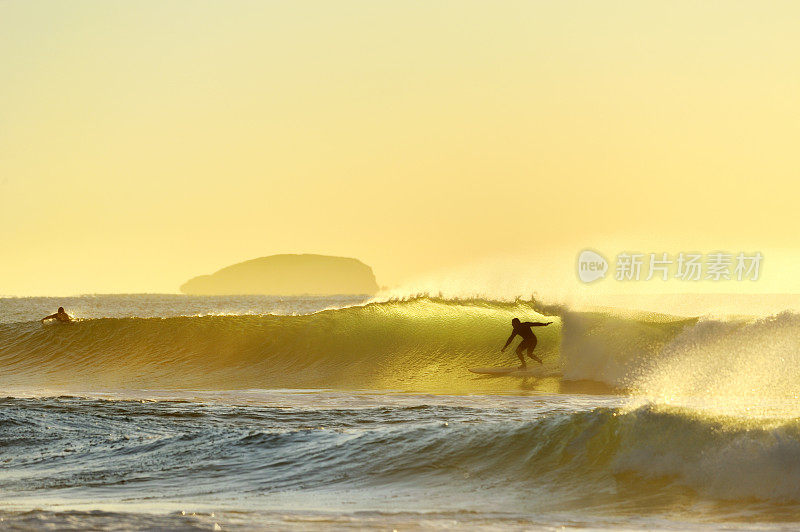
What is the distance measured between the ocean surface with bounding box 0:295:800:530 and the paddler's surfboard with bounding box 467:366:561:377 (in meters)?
0.10

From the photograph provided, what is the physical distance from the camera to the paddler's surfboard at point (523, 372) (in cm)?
2030

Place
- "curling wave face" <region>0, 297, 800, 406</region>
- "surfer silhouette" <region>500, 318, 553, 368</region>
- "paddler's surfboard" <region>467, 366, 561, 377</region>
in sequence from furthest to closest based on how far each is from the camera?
"surfer silhouette" <region>500, 318, 553, 368</region>
"paddler's surfboard" <region>467, 366, 561, 377</region>
"curling wave face" <region>0, 297, 800, 406</region>

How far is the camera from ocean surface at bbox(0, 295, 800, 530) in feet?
24.4

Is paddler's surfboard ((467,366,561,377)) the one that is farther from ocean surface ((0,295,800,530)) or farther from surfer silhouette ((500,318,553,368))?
surfer silhouette ((500,318,553,368))

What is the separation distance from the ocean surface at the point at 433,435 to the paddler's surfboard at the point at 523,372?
0.10 m

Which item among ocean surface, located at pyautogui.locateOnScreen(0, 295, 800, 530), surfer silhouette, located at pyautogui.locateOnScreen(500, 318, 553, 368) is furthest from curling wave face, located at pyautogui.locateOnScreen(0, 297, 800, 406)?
surfer silhouette, located at pyautogui.locateOnScreen(500, 318, 553, 368)

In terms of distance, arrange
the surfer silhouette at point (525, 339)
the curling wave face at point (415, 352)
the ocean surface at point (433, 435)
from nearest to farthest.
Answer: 1. the ocean surface at point (433, 435)
2. the curling wave face at point (415, 352)
3. the surfer silhouette at point (525, 339)

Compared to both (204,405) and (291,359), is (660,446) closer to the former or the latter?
(204,405)

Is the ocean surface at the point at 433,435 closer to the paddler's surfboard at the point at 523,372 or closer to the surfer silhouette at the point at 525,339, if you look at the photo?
the paddler's surfboard at the point at 523,372

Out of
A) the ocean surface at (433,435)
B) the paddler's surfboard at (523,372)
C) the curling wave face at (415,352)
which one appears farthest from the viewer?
the paddler's surfboard at (523,372)

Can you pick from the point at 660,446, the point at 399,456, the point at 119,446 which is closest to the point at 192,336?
the point at 119,446

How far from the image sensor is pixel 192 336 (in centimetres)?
2639

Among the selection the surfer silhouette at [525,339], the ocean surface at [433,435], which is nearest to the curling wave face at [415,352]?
the ocean surface at [433,435]

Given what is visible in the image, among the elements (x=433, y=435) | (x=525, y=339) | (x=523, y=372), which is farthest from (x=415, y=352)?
(x=433, y=435)
